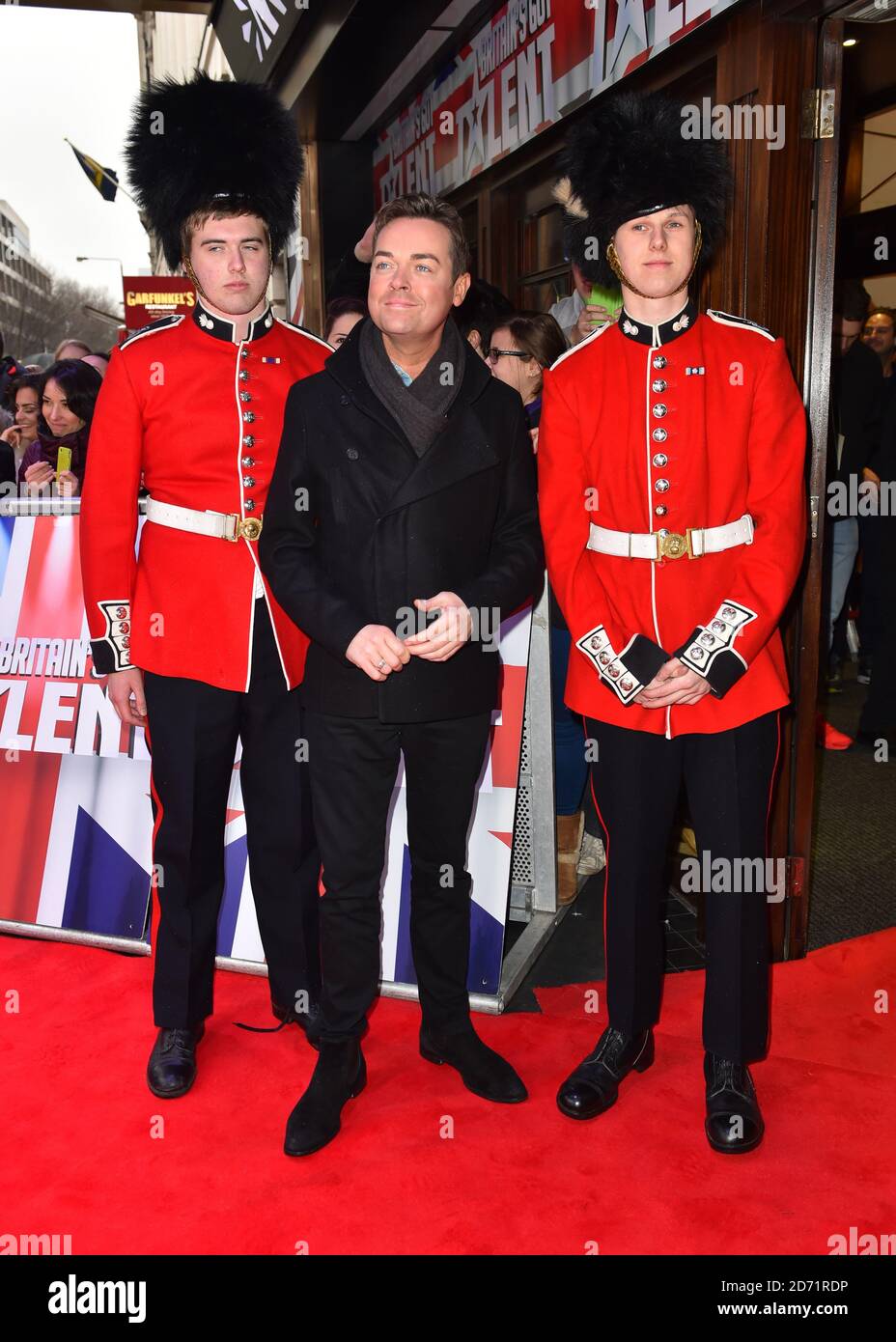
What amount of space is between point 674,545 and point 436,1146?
1.31m

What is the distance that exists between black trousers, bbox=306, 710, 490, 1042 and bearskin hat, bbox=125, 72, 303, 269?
43.1 inches

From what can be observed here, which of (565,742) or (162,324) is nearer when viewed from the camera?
(162,324)

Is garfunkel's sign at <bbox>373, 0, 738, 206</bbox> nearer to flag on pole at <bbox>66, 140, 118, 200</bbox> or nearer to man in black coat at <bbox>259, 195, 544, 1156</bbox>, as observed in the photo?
man in black coat at <bbox>259, 195, 544, 1156</bbox>

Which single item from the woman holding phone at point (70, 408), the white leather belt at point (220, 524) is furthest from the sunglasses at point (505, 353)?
the woman holding phone at point (70, 408)

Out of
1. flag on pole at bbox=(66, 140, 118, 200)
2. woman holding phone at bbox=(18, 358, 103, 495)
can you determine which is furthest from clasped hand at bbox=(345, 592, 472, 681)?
flag on pole at bbox=(66, 140, 118, 200)

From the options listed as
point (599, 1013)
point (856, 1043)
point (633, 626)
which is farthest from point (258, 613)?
point (856, 1043)

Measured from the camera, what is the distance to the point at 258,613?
2.51 m

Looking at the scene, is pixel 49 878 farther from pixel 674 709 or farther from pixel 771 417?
pixel 771 417

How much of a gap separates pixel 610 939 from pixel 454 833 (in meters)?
0.41

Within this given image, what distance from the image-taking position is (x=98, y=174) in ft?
52.4

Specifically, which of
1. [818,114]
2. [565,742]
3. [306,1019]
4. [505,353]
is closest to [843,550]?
[565,742]

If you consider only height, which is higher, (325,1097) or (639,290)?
(639,290)

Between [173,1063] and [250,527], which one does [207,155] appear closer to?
[250,527]

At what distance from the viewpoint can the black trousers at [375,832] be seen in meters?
2.38
